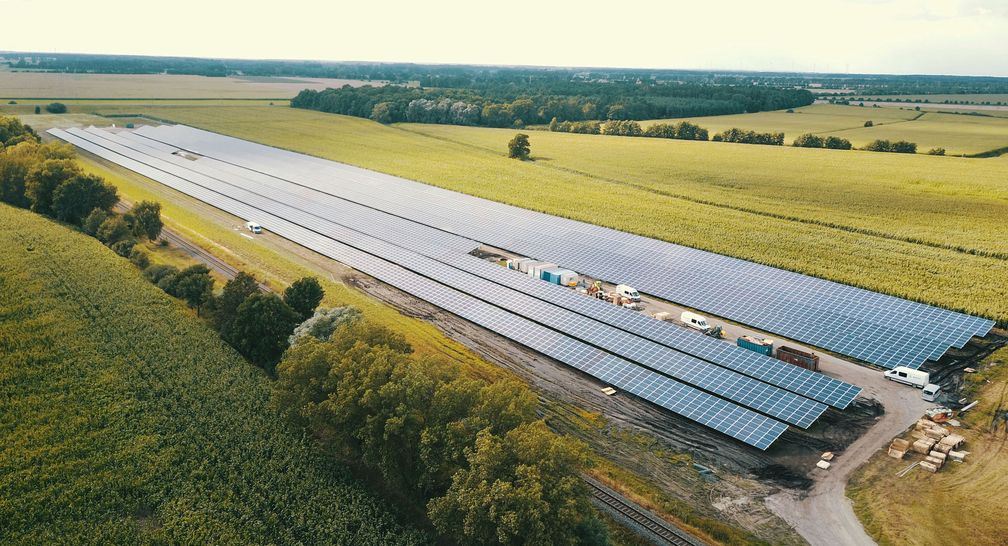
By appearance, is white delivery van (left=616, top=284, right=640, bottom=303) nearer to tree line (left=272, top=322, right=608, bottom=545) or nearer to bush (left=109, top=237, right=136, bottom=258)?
tree line (left=272, top=322, right=608, bottom=545)

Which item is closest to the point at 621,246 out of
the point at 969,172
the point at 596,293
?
the point at 596,293

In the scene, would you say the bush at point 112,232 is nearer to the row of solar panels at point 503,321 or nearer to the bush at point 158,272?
the bush at point 158,272

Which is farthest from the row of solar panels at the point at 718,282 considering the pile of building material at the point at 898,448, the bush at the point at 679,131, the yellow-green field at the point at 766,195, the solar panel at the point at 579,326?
the bush at the point at 679,131

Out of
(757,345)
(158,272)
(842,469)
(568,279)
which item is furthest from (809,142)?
(158,272)

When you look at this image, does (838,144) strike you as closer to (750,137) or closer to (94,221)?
(750,137)

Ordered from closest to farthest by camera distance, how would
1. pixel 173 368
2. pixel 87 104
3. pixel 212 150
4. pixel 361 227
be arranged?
1. pixel 173 368
2. pixel 361 227
3. pixel 212 150
4. pixel 87 104

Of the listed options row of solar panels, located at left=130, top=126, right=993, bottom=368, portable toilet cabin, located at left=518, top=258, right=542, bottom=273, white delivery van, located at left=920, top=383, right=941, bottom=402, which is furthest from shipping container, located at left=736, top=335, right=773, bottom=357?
portable toilet cabin, located at left=518, top=258, right=542, bottom=273

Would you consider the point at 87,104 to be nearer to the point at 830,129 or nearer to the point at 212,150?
the point at 212,150
